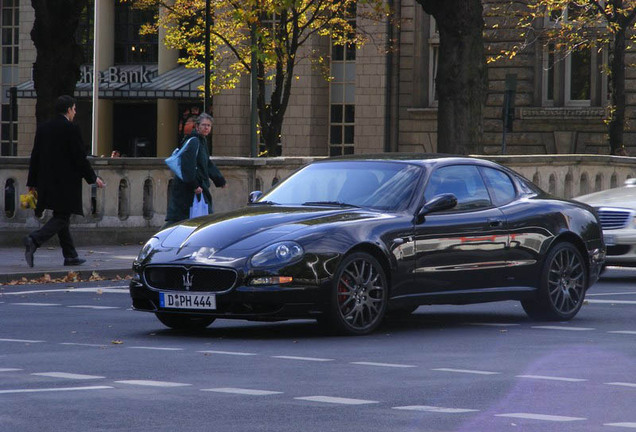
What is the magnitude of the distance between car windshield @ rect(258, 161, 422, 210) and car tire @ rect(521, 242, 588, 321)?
60.3 inches

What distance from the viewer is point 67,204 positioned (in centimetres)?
1864

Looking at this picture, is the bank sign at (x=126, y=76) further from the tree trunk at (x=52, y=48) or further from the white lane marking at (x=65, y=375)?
the white lane marking at (x=65, y=375)

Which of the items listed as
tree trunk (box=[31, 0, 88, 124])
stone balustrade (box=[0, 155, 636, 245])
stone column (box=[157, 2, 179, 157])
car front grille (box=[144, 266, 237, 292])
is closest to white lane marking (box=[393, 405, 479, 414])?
car front grille (box=[144, 266, 237, 292])

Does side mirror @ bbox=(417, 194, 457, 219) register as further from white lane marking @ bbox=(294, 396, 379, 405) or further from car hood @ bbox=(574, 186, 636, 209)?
car hood @ bbox=(574, 186, 636, 209)

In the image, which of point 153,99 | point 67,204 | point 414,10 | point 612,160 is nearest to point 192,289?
point 67,204

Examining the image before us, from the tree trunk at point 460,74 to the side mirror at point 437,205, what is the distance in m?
12.9

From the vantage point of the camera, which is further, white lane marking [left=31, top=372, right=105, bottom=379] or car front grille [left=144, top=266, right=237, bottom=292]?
car front grille [left=144, top=266, right=237, bottom=292]

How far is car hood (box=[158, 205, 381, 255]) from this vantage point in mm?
11828

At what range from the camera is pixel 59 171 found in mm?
18656

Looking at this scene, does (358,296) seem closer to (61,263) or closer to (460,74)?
(61,263)

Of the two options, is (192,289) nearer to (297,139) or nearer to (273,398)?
(273,398)

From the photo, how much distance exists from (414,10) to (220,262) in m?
33.7

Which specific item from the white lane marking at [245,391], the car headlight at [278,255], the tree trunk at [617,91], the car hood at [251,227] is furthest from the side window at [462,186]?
the tree trunk at [617,91]

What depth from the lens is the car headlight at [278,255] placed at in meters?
11.7
